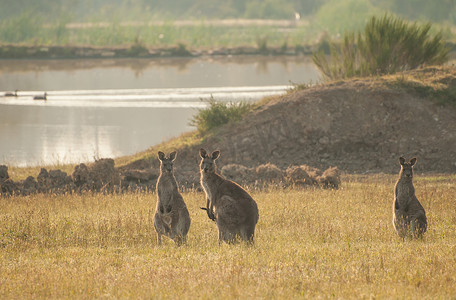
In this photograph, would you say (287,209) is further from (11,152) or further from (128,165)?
(11,152)

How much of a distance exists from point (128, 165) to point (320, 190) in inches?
274

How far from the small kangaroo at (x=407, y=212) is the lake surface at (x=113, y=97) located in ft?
46.0

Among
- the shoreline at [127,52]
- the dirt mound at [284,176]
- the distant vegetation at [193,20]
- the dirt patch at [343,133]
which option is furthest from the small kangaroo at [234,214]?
the distant vegetation at [193,20]

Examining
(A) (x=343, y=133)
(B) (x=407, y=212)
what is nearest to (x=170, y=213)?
(B) (x=407, y=212)

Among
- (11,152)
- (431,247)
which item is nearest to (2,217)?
(431,247)

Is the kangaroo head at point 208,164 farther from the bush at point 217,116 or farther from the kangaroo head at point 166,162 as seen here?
the bush at point 217,116

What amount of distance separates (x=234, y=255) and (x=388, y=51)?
18.1 m

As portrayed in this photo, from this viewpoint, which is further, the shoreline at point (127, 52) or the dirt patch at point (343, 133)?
the shoreline at point (127, 52)

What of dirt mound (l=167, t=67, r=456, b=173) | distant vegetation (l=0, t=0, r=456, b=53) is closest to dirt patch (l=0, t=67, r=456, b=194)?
dirt mound (l=167, t=67, r=456, b=173)

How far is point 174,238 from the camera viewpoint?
11.6 m

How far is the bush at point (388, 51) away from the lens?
26.7m

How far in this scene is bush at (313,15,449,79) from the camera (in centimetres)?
2670

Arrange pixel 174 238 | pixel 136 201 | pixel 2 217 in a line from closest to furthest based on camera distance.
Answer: pixel 174 238, pixel 2 217, pixel 136 201

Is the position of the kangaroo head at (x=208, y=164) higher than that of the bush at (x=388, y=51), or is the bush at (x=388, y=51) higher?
the bush at (x=388, y=51)
